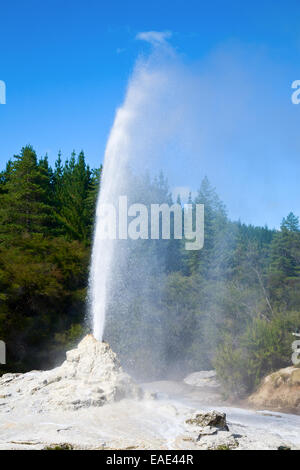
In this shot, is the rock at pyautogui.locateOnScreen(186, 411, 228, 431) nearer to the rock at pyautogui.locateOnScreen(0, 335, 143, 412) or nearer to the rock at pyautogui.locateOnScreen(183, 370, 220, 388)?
the rock at pyautogui.locateOnScreen(0, 335, 143, 412)

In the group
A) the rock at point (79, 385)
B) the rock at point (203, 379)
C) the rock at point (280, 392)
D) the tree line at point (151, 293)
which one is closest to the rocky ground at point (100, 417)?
the rock at point (79, 385)

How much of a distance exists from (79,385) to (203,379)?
13570 mm

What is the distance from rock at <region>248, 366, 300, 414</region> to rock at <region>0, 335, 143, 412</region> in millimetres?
8542

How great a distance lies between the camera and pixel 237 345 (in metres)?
20.8

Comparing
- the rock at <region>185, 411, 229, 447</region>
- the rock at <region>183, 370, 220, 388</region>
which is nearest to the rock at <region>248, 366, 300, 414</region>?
the rock at <region>183, 370, 220, 388</region>

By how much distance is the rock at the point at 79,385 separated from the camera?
27.5 feet

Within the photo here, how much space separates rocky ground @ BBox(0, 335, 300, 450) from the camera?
6.99 meters

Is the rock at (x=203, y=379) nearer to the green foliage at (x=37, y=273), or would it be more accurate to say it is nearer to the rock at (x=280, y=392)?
the rock at (x=280, y=392)

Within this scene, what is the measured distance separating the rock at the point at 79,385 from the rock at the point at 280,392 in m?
8.54

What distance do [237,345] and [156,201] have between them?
325 inches

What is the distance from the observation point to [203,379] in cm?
2128
